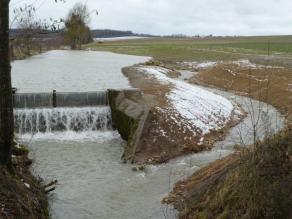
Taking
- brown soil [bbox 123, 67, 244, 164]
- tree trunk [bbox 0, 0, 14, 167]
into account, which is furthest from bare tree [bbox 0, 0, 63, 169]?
brown soil [bbox 123, 67, 244, 164]

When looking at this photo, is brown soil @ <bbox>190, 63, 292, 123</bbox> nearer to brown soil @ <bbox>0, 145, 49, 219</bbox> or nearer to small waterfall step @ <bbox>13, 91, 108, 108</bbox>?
small waterfall step @ <bbox>13, 91, 108, 108</bbox>

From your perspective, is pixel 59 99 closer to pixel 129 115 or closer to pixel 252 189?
pixel 129 115

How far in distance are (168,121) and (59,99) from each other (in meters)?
6.48

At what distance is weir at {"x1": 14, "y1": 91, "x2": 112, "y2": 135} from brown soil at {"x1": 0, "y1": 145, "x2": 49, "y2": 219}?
10.6 m

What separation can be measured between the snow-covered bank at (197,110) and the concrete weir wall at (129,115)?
1235mm

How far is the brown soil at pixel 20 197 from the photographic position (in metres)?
9.09

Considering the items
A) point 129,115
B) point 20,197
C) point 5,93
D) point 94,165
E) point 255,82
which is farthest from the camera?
point 255,82

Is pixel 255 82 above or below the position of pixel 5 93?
below

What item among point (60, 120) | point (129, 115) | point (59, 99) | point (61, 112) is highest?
point (59, 99)

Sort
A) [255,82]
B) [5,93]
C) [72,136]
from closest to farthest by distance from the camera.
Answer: [5,93]
[72,136]
[255,82]

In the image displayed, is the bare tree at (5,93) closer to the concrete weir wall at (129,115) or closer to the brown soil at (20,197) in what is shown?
the brown soil at (20,197)

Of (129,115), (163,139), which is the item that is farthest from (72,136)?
(163,139)

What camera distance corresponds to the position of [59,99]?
78.8 feet

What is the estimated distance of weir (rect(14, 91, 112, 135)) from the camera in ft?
74.0
